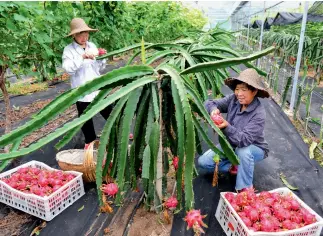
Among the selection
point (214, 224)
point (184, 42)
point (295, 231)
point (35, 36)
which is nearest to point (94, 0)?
point (35, 36)

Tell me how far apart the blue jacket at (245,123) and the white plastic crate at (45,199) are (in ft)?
3.96

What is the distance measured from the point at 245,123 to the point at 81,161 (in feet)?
4.68

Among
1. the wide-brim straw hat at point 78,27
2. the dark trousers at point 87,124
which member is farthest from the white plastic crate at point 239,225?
the wide-brim straw hat at point 78,27

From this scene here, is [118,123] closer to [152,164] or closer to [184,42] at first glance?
[152,164]

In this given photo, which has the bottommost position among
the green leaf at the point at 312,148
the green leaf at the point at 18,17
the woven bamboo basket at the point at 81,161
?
the green leaf at the point at 312,148

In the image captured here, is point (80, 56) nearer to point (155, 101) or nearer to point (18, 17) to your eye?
point (18, 17)

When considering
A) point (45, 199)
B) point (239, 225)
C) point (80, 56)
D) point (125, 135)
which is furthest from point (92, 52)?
point (239, 225)

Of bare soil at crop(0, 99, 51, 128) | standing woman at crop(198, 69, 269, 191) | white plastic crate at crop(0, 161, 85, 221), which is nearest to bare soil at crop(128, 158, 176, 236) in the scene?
white plastic crate at crop(0, 161, 85, 221)

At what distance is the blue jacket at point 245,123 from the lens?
75.8 inches

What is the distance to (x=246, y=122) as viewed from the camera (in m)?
2.07

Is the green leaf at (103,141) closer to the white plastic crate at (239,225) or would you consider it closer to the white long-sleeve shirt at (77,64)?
the white plastic crate at (239,225)

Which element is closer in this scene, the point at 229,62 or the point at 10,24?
the point at 229,62

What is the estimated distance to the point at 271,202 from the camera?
5.69 ft

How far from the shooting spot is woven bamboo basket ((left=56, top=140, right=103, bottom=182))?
2191mm
